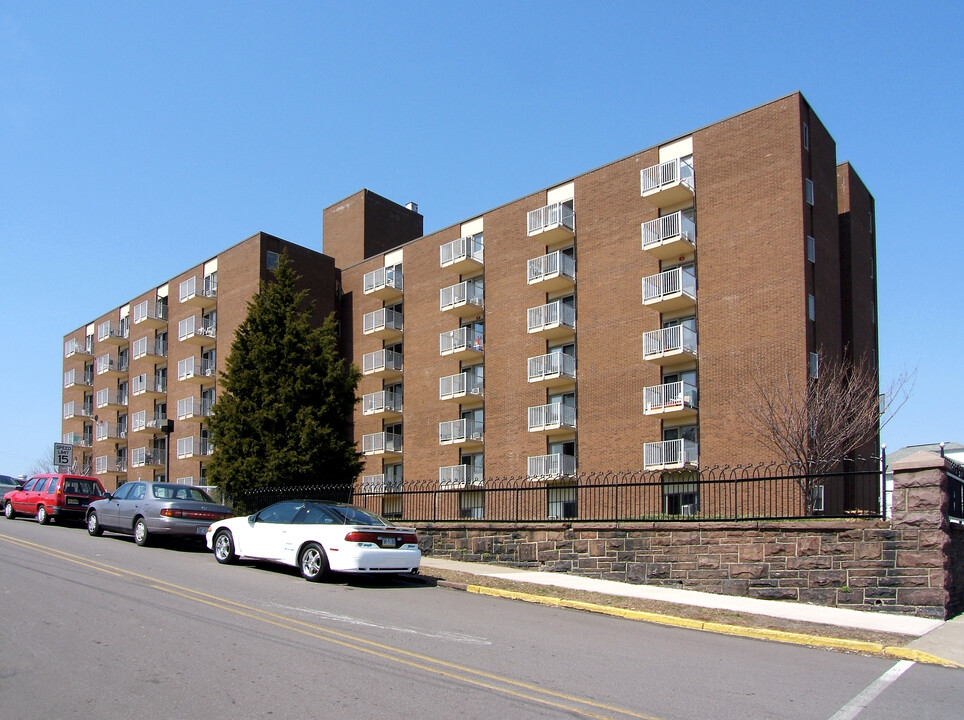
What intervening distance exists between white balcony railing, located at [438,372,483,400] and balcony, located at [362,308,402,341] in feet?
19.4

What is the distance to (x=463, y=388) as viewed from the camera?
40.6m

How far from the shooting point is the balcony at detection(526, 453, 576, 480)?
3597cm

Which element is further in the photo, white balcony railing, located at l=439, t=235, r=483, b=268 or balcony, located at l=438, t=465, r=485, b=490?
white balcony railing, located at l=439, t=235, r=483, b=268

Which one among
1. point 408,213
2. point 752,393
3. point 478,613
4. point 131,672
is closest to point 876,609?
point 478,613

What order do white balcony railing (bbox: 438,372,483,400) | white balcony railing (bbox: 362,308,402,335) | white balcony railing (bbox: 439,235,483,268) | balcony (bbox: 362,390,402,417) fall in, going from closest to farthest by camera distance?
1. white balcony railing (bbox: 438,372,483,400)
2. white balcony railing (bbox: 439,235,483,268)
3. balcony (bbox: 362,390,402,417)
4. white balcony railing (bbox: 362,308,402,335)

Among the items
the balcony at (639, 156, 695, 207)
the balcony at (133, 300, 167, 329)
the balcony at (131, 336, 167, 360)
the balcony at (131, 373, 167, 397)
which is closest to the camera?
the balcony at (639, 156, 695, 207)

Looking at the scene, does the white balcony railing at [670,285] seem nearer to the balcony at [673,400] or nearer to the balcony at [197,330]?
the balcony at [673,400]

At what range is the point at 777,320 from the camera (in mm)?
30062

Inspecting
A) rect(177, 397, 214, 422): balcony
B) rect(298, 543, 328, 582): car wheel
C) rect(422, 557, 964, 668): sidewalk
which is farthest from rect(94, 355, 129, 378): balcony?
rect(298, 543, 328, 582): car wheel

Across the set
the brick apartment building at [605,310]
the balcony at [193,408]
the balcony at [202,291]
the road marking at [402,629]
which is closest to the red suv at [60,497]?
the brick apartment building at [605,310]

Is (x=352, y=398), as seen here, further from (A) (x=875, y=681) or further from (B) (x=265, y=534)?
(A) (x=875, y=681)

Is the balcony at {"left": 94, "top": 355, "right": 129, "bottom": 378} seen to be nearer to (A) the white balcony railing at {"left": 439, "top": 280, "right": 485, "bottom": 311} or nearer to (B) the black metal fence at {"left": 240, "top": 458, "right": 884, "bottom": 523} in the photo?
(B) the black metal fence at {"left": 240, "top": 458, "right": 884, "bottom": 523}

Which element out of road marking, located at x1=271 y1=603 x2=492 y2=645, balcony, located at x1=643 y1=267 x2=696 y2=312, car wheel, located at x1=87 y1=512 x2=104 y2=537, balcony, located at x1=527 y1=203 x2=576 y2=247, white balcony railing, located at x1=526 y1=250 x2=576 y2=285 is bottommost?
road marking, located at x1=271 y1=603 x2=492 y2=645

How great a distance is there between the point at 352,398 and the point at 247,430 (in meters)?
3.33
